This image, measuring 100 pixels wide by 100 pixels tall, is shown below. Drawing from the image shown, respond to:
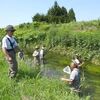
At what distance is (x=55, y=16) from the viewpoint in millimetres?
75188

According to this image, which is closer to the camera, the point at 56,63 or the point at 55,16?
the point at 56,63

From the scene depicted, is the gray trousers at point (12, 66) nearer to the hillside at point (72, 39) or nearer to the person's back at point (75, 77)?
the person's back at point (75, 77)

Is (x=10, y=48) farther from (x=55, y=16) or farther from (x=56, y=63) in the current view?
(x=55, y=16)

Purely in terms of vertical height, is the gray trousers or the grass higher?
the gray trousers

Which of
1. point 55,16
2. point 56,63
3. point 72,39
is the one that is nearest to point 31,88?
point 56,63

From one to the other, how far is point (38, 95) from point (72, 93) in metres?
1.38

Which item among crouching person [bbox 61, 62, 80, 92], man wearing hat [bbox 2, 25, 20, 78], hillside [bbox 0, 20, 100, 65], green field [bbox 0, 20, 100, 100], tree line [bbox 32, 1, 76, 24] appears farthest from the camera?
tree line [bbox 32, 1, 76, 24]

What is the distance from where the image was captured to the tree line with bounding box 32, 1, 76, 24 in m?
75.0

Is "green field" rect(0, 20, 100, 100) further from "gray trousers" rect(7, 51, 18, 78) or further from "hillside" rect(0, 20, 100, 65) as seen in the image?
"gray trousers" rect(7, 51, 18, 78)

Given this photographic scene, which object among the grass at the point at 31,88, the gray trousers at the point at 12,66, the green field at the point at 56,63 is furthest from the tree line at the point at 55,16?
the gray trousers at the point at 12,66

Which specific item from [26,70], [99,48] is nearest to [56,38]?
[99,48]

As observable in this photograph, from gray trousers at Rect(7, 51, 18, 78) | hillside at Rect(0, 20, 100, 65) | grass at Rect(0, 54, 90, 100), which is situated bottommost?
hillside at Rect(0, 20, 100, 65)

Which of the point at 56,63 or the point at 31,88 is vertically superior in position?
the point at 31,88

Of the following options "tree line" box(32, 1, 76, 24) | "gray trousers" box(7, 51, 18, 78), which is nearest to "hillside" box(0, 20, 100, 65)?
"gray trousers" box(7, 51, 18, 78)
